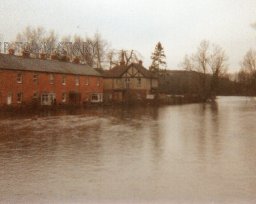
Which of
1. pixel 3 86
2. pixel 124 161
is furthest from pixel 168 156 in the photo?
pixel 3 86

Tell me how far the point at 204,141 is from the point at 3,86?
3734 cm

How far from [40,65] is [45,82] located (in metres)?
3.00

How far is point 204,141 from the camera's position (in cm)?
2094

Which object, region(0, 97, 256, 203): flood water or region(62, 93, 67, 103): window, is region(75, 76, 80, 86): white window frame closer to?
region(62, 93, 67, 103): window

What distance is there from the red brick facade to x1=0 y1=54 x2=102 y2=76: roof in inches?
23.7

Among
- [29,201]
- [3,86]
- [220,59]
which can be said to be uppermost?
[220,59]

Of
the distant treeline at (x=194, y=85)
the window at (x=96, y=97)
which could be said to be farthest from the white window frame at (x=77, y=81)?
the distant treeline at (x=194, y=85)

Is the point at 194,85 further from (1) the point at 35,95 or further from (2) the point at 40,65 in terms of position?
(1) the point at 35,95

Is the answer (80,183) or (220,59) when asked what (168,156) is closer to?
(80,183)

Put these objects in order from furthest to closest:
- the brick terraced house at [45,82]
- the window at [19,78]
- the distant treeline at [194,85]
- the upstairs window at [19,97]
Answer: the distant treeline at [194,85] < the window at [19,78] < the upstairs window at [19,97] < the brick terraced house at [45,82]

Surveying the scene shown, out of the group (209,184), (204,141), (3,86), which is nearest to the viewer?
(209,184)

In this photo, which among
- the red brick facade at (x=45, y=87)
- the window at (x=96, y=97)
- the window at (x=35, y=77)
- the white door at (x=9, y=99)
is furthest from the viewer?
the window at (x=96, y=97)

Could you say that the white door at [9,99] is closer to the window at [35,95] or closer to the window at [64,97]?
the window at [35,95]

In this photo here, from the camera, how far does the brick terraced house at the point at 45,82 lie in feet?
174
